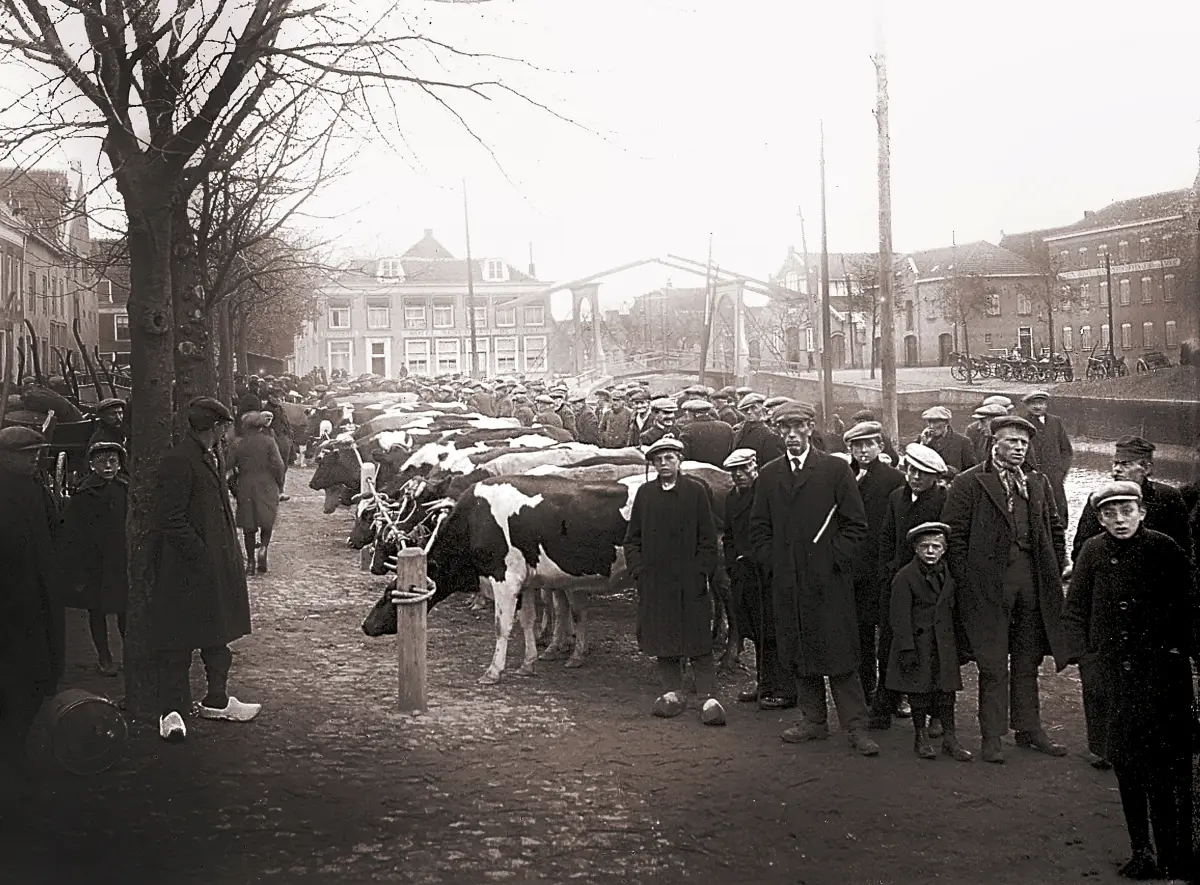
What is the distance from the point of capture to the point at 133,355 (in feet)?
23.1

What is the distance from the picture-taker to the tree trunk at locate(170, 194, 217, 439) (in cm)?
1016

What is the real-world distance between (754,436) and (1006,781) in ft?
15.9

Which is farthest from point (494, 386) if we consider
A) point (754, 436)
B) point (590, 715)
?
point (590, 715)

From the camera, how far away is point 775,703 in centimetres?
786

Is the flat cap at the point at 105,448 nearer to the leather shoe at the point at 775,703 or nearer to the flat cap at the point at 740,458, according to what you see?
the flat cap at the point at 740,458

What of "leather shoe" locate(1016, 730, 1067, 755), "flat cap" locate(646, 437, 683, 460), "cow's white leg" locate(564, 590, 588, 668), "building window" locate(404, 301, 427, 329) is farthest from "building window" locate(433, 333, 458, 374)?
"leather shoe" locate(1016, 730, 1067, 755)

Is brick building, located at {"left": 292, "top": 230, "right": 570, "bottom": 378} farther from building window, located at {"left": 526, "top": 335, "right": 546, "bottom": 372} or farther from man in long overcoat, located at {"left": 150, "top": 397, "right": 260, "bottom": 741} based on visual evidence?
man in long overcoat, located at {"left": 150, "top": 397, "right": 260, "bottom": 741}

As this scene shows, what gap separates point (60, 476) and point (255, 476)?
397cm

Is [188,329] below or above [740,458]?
above

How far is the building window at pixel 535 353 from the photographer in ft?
71.3

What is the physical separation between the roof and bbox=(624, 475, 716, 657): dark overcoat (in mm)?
2429

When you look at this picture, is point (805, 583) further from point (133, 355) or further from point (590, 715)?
point (133, 355)

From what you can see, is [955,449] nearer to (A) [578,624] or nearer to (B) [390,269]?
(A) [578,624]

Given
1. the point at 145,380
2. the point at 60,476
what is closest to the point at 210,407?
the point at 145,380
